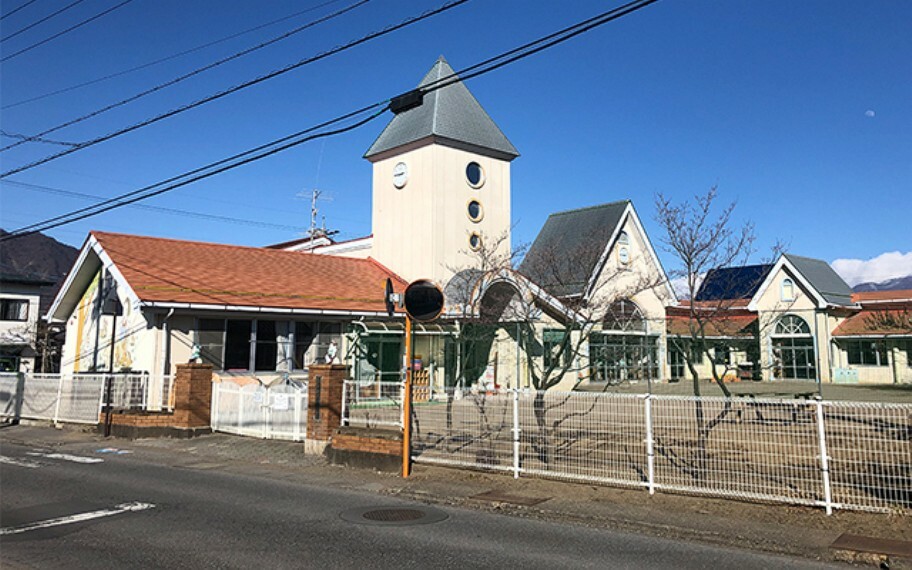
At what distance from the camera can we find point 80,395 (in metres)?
18.3

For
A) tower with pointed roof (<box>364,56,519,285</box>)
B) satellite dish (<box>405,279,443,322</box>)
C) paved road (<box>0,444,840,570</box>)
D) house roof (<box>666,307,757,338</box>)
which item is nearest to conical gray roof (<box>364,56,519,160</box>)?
tower with pointed roof (<box>364,56,519,285</box>)

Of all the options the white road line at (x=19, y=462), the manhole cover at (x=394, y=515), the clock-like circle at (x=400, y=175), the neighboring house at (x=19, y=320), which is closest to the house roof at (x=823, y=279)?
the clock-like circle at (x=400, y=175)

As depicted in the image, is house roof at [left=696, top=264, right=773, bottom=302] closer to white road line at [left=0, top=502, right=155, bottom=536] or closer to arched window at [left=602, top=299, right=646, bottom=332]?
arched window at [left=602, top=299, right=646, bottom=332]

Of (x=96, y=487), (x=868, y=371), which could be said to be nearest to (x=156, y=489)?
(x=96, y=487)

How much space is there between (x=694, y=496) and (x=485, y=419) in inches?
137

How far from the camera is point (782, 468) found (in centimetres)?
909

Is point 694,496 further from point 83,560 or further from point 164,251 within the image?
point 164,251

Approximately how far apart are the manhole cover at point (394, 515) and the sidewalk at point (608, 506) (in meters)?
0.61

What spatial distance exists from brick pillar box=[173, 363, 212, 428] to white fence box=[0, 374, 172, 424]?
1.63m

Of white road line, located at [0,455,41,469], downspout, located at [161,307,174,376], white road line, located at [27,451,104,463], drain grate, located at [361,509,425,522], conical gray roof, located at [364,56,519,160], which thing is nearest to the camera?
drain grate, located at [361,509,425,522]

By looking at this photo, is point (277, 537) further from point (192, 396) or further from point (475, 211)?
point (475, 211)

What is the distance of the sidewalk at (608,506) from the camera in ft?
22.9

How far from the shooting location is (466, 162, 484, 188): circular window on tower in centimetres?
2870

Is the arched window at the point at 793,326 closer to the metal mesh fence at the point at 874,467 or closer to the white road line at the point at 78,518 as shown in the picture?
the metal mesh fence at the point at 874,467
